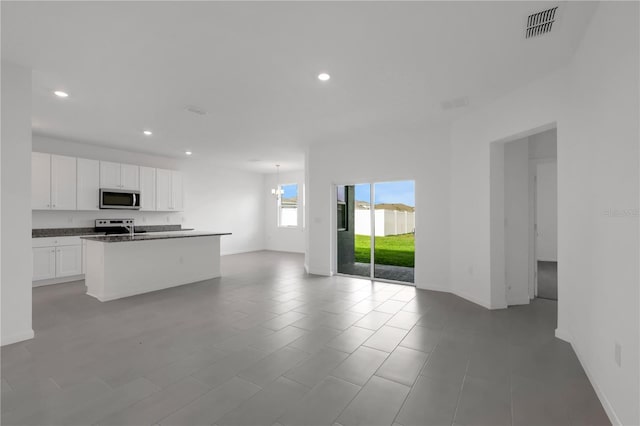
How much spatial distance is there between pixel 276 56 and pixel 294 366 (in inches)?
115

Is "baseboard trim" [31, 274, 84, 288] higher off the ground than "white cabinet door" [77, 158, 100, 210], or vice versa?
"white cabinet door" [77, 158, 100, 210]

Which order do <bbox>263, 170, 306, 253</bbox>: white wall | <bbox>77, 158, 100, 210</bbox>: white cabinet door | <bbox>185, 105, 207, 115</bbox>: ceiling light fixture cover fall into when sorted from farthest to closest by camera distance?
<bbox>263, 170, 306, 253</bbox>: white wall → <bbox>77, 158, 100, 210</bbox>: white cabinet door → <bbox>185, 105, 207, 115</bbox>: ceiling light fixture cover

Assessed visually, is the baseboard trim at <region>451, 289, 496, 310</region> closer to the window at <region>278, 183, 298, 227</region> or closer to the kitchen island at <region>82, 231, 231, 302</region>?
the kitchen island at <region>82, 231, 231, 302</region>

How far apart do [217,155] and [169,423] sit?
6816mm

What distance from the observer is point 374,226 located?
5879mm

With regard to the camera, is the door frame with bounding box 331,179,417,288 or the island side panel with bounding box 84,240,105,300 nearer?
the island side panel with bounding box 84,240,105,300

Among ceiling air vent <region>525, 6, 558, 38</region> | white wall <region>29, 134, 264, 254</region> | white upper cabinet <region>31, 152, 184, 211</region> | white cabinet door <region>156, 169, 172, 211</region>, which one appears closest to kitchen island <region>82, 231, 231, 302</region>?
white upper cabinet <region>31, 152, 184, 211</region>

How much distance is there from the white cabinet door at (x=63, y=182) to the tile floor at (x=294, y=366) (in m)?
2.33

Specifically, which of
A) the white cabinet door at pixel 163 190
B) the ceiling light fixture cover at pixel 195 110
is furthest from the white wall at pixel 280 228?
the ceiling light fixture cover at pixel 195 110

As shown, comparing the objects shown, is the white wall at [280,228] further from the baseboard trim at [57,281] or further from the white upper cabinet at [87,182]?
the baseboard trim at [57,281]

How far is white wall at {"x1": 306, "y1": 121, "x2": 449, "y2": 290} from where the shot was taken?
504 centimetres

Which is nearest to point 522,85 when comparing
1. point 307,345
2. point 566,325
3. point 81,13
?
point 566,325

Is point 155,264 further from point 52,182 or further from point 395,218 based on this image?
point 395,218

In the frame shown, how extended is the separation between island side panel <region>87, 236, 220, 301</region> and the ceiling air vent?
5.82 metres
